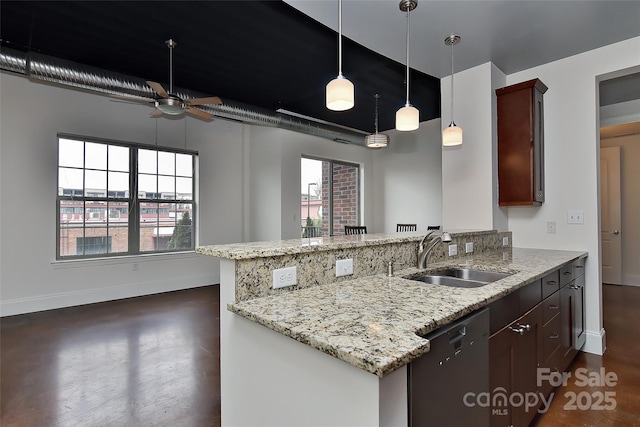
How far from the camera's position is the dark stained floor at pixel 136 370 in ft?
6.55

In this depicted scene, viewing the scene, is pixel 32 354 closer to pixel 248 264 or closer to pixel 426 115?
pixel 248 264

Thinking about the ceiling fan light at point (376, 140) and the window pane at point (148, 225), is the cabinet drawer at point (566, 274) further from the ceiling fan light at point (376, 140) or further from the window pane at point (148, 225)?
the window pane at point (148, 225)

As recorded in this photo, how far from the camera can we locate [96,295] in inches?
180

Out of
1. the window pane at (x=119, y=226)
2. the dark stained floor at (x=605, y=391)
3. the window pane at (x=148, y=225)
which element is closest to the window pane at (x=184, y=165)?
the window pane at (x=148, y=225)

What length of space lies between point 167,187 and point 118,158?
2.61ft

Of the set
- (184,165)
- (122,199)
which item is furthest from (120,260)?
(184,165)

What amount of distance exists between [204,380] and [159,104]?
9.13ft

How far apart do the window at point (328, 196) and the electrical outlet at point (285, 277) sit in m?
4.79

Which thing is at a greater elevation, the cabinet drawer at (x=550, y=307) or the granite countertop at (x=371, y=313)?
the granite countertop at (x=371, y=313)

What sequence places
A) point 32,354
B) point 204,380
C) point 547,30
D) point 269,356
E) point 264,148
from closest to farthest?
1. point 269,356
2. point 204,380
3. point 547,30
4. point 32,354
5. point 264,148

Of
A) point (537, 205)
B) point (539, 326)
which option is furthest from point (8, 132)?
point (537, 205)

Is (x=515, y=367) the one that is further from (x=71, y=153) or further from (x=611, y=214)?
(x=71, y=153)

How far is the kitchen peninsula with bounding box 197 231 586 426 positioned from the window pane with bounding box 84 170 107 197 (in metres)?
4.24

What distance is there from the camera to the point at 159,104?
3.56 m
